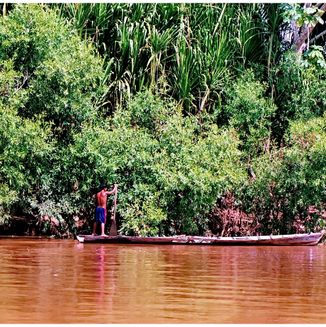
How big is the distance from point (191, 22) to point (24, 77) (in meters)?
5.13

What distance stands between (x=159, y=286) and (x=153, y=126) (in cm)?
992

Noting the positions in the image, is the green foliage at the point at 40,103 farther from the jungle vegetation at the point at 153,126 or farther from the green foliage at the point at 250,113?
the green foliage at the point at 250,113

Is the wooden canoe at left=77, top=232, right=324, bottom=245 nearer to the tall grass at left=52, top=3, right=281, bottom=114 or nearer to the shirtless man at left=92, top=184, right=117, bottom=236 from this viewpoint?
the shirtless man at left=92, top=184, right=117, bottom=236

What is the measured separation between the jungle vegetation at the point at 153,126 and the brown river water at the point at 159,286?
113 inches

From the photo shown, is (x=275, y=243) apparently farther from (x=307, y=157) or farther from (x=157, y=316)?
(x=157, y=316)

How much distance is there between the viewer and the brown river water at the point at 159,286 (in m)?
7.09

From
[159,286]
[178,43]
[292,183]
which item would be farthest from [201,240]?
[159,286]

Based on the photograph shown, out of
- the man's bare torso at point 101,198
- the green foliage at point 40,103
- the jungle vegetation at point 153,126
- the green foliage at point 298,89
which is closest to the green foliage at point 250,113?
the jungle vegetation at point 153,126

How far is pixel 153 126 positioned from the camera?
62.1 ft

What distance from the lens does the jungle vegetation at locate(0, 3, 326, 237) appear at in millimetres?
17844

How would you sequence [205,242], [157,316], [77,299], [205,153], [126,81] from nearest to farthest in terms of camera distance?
1. [157,316]
2. [77,299]
3. [205,242]
4. [205,153]
5. [126,81]

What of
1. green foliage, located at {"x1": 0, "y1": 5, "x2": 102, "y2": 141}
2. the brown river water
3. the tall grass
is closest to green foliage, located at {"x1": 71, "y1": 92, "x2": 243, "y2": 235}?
green foliage, located at {"x1": 0, "y1": 5, "x2": 102, "y2": 141}

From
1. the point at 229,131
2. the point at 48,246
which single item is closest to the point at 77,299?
the point at 48,246

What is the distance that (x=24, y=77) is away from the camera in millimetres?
18750
